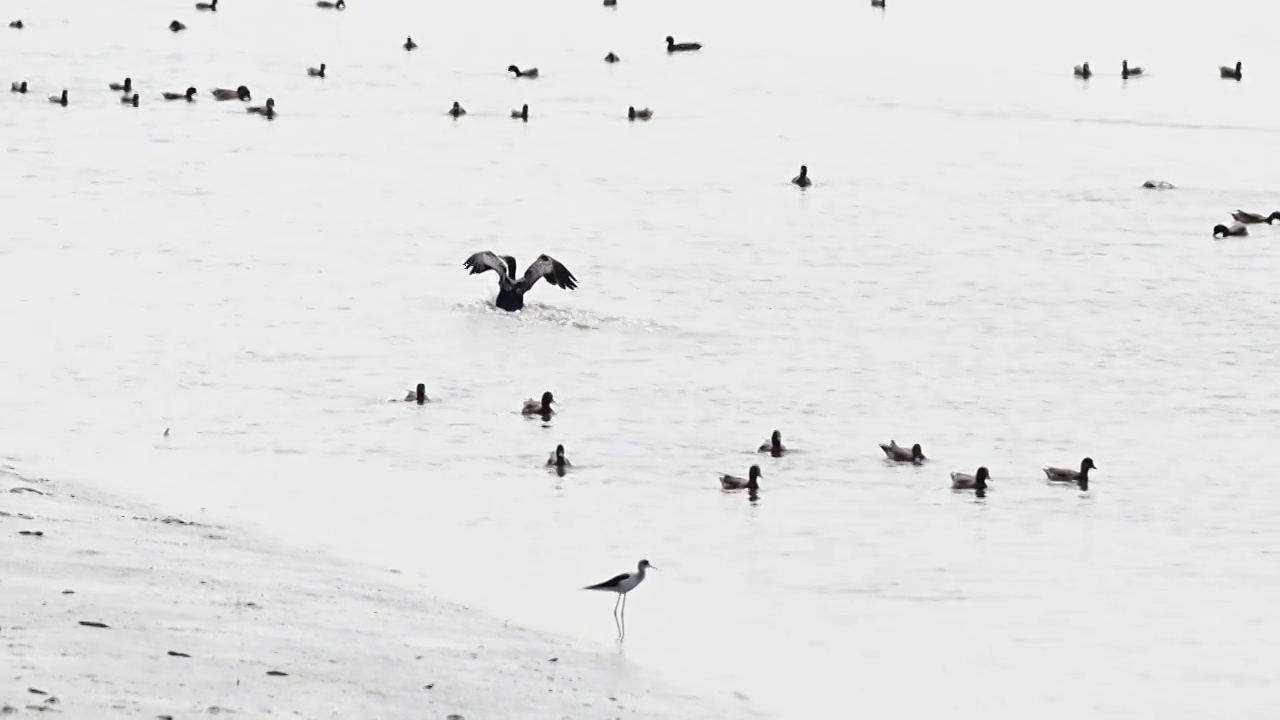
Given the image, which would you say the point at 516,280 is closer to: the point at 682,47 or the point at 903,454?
the point at 903,454

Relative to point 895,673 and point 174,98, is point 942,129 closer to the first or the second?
point 174,98

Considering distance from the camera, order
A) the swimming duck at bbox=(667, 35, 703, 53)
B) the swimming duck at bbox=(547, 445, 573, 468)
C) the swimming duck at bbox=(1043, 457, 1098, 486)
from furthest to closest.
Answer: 1. the swimming duck at bbox=(667, 35, 703, 53)
2. the swimming duck at bbox=(1043, 457, 1098, 486)
3. the swimming duck at bbox=(547, 445, 573, 468)

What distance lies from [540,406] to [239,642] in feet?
37.2

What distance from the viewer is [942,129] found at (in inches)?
2180

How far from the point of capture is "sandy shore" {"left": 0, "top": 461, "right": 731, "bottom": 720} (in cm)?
1193

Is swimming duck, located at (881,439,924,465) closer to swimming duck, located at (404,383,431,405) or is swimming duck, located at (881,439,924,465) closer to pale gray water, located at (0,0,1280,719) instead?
pale gray water, located at (0,0,1280,719)

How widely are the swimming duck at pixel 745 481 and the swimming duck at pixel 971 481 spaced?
7.07ft

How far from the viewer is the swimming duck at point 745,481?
2097 cm

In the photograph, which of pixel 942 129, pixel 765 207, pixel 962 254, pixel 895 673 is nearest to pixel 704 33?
pixel 942 129

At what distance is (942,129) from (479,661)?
43.2 m

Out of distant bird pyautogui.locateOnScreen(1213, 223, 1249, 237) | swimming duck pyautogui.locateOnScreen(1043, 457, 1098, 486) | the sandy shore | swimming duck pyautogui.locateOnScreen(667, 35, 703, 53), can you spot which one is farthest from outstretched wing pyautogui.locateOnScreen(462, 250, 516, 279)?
swimming duck pyautogui.locateOnScreen(667, 35, 703, 53)

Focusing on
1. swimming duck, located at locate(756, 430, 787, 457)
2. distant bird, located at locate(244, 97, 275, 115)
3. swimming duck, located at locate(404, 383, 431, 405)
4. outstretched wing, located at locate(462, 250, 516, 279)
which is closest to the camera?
swimming duck, located at locate(756, 430, 787, 457)

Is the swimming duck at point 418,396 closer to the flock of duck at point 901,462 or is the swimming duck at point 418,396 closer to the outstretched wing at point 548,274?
the flock of duck at point 901,462

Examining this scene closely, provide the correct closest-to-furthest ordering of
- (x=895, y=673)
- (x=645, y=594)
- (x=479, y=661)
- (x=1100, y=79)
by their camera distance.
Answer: (x=479, y=661) → (x=895, y=673) → (x=645, y=594) → (x=1100, y=79)
